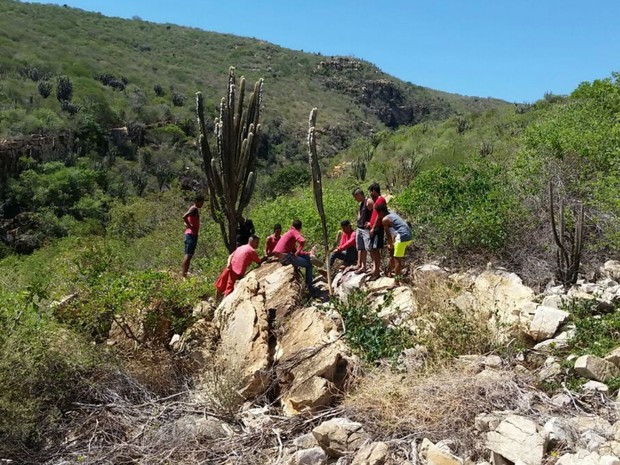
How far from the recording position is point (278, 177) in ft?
91.7

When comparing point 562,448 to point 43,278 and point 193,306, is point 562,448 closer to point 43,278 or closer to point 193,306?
point 193,306

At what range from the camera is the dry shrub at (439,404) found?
14.2 feet

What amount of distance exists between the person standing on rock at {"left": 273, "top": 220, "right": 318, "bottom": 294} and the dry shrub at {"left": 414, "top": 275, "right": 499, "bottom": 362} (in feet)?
6.10

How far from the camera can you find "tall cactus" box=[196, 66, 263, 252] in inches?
365

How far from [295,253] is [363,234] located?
0.97 m

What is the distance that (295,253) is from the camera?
7637 millimetres

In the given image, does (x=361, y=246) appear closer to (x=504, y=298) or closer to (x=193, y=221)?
(x=504, y=298)

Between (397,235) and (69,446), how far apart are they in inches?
175

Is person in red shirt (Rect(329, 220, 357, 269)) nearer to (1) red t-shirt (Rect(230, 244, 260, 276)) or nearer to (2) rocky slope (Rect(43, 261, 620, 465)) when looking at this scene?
(2) rocky slope (Rect(43, 261, 620, 465))

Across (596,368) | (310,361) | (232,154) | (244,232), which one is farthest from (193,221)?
(596,368)

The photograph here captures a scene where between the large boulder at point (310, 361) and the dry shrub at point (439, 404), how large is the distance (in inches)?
16.3

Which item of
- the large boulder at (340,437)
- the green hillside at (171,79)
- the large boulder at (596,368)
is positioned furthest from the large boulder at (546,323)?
the green hillside at (171,79)

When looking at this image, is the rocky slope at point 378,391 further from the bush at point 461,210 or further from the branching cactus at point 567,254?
the bush at point 461,210

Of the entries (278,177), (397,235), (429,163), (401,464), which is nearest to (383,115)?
(278,177)
